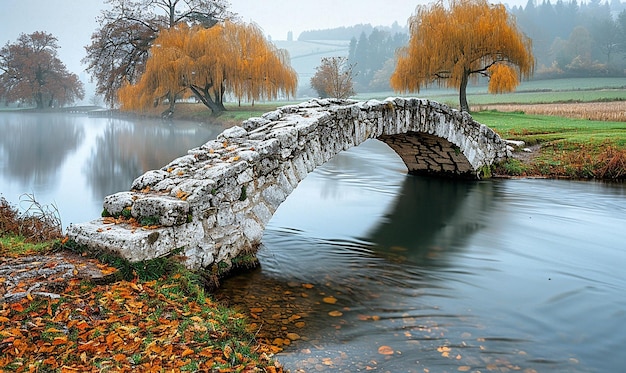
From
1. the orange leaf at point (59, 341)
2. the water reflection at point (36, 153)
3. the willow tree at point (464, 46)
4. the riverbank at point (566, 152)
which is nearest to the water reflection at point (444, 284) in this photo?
the orange leaf at point (59, 341)

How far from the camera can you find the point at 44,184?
12.6 meters

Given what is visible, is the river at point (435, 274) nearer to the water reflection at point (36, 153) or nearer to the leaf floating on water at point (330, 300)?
the leaf floating on water at point (330, 300)

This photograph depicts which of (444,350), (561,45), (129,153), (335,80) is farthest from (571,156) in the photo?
(561,45)

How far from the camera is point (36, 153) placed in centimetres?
1886

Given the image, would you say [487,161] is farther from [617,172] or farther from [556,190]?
[617,172]

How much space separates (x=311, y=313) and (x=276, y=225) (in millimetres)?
3543

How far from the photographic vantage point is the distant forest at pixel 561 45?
5356 cm

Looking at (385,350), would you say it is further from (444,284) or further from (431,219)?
(431,219)

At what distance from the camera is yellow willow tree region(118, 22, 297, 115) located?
26188 mm

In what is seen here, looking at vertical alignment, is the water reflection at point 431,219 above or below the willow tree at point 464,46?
below

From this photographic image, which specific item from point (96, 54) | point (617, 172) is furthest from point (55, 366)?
point (96, 54)

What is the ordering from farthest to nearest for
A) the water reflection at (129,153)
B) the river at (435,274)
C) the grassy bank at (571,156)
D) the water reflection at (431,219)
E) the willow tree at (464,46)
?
1. the willow tree at (464,46)
2. the water reflection at (129,153)
3. the grassy bank at (571,156)
4. the water reflection at (431,219)
5. the river at (435,274)

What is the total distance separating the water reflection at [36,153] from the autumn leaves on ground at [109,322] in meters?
9.50

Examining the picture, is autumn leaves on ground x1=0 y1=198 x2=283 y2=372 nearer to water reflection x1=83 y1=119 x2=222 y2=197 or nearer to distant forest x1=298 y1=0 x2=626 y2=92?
water reflection x1=83 y1=119 x2=222 y2=197
